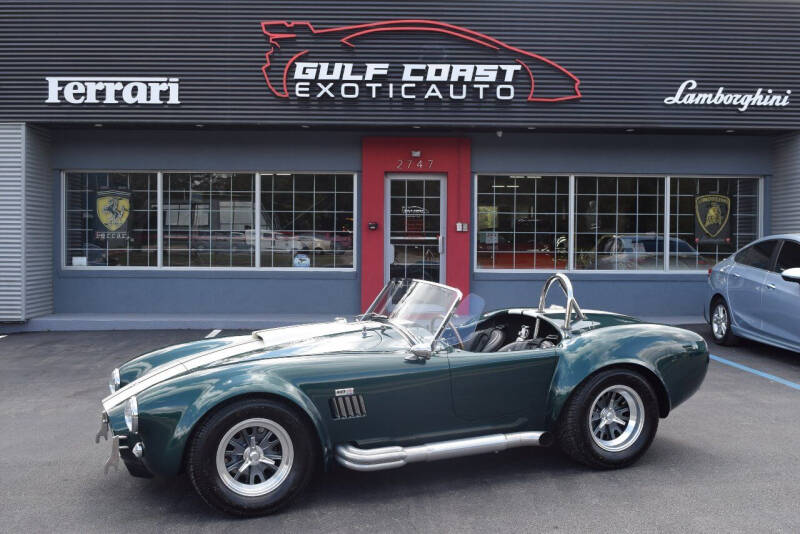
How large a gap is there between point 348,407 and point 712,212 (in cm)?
1028

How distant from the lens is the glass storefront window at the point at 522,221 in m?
12.0

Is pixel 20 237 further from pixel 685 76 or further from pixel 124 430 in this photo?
pixel 685 76

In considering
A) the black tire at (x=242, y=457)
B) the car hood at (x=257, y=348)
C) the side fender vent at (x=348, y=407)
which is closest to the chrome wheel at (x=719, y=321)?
the car hood at (x=257, y=348)

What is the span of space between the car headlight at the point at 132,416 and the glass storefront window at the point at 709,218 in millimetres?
10468

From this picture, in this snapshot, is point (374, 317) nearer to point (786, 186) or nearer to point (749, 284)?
point (749, 284)

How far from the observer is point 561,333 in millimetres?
4676

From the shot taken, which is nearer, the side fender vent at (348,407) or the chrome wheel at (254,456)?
the chrome wheel at (254,456)

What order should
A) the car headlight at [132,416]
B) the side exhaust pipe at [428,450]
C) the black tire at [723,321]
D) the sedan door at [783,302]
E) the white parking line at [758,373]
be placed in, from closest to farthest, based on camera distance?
1. the car headlight at [132,416]
2. the side exhaust pipe at [428,450]
3. the white parking line at [758,373]
4. the sedan door at [783,302]
5. the black tire at [723,321]

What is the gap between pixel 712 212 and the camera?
12.2 m

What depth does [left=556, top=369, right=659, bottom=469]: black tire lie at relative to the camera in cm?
439

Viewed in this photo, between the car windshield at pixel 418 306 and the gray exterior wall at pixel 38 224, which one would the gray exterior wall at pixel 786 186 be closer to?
the car windshield at pixel 418 306

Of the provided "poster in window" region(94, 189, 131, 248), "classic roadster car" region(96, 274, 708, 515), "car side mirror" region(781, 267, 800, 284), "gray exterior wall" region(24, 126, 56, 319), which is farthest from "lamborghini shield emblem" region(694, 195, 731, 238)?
"gray exterior wall" region(24, 126, 56, 319)

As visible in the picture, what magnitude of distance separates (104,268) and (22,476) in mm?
7867

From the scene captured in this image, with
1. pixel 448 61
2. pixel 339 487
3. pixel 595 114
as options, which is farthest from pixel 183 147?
pixel 339 487
